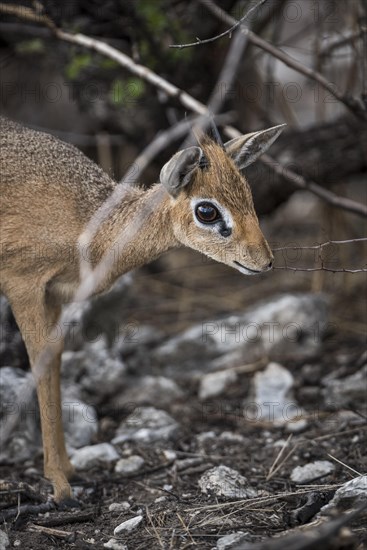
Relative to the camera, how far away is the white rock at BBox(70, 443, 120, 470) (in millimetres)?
5602

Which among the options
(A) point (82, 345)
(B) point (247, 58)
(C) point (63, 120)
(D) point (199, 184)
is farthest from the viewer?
(C) point (63, 120)

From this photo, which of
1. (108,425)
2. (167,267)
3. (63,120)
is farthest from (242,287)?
(63,120)

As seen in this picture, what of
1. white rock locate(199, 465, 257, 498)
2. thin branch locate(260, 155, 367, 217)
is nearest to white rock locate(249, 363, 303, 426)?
white rock locate(199, 465, 257, 498)

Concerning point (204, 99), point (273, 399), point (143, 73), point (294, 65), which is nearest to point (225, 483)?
point (273, 399)

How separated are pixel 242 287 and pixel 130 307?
56.1 inches

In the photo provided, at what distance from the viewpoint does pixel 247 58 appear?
8.52 meters

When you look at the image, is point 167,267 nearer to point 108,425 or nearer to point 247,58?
point 247,58

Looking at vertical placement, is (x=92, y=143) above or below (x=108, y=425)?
above

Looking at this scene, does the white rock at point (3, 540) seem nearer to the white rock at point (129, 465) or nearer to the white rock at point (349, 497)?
the white rock at point (129, 465)

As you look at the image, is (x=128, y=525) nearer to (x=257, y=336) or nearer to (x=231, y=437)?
(x=231, y=437)

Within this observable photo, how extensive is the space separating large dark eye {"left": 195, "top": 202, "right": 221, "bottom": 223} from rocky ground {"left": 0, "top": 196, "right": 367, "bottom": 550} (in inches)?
59.3

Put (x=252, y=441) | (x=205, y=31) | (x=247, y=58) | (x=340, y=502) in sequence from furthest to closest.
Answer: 1. (x=247, y=58)
2. (x=205, y=31)
3. (x=252, y=441)
4. (x=340, y=502)

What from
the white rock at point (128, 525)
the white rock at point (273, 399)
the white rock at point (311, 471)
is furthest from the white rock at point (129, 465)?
the white rock at point (273, 399)

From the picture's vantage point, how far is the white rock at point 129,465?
215 inches
